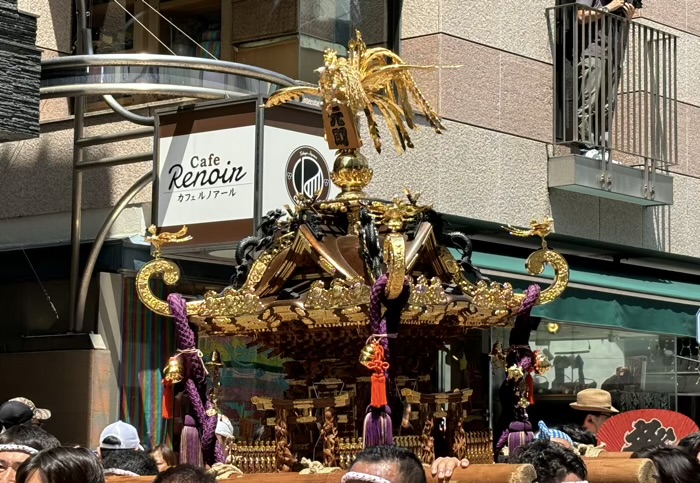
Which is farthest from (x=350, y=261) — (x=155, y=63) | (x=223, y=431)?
(x=155, y=63)

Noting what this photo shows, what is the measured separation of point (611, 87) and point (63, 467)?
10.5 m

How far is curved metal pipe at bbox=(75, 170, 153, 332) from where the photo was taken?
1291 cm

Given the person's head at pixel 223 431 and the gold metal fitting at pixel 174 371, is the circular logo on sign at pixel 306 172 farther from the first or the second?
the gold metal fitting at pixel 174 371

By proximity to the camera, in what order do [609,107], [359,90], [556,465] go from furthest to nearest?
[609,107], [359,90], [556,465]

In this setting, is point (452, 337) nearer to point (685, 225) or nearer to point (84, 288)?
point (84, 288)

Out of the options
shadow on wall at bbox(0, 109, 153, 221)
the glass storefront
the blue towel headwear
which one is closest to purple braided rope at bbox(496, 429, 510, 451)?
the blue towel headwear

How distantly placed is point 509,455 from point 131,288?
588 centimetres

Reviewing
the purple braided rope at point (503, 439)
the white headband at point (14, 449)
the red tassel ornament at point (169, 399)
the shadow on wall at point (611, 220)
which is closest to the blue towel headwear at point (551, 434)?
the purple braided rope at point (503, 439)

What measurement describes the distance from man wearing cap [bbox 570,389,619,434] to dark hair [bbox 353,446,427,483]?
20.6ft

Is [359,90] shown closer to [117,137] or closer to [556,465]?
[556,465]

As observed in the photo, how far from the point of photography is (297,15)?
14016mm

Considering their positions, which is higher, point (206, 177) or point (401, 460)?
point (206, 177)

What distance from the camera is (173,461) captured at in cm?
960

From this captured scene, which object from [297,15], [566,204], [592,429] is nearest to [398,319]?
[592,429]
